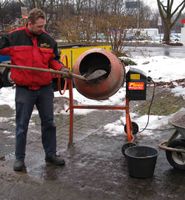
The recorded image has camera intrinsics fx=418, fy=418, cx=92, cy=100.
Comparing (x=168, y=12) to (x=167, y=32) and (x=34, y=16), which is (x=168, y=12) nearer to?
(x=167, y=32)

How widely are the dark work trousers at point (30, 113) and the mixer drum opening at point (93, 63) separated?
37.3 inches

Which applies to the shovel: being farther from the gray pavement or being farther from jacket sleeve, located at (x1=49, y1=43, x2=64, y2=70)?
the gray pavement

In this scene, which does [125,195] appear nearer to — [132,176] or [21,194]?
[132,176]

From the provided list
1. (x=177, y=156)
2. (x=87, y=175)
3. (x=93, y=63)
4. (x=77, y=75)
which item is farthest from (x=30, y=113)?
(x=177, y=156)

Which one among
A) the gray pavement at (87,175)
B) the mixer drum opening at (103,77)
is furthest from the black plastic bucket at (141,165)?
the mixer drum opening at (103,77)

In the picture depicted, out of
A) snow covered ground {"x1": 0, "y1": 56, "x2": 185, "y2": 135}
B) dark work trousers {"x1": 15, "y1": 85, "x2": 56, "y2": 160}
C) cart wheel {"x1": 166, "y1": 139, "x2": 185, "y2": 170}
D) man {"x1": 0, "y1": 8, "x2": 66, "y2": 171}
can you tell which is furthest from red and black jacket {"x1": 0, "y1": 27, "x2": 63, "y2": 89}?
snow covered ground {"x1": 0, "y1": 56, "x2": 185, "y2": 135}

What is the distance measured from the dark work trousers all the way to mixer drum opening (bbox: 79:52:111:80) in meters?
0.95

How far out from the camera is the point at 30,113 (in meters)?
5.04

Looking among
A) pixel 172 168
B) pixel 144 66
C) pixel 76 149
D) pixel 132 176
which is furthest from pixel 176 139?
pixel 144 66

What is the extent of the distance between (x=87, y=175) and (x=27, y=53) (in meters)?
1.58

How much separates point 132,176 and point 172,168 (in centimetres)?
57

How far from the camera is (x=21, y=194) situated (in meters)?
4.43

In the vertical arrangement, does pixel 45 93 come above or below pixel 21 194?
above

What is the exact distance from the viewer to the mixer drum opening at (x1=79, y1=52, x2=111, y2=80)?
19.4ft
